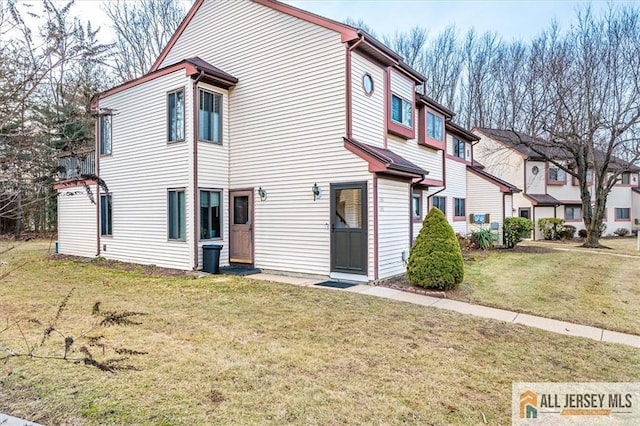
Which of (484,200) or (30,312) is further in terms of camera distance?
(484,200)

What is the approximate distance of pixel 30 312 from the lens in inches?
252

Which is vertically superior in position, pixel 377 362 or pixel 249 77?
pixel 249 77

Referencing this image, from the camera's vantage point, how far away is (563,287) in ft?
30.7

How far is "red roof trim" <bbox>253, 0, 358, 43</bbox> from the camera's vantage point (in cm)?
922

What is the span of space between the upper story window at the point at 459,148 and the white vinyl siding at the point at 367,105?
8.73 metres

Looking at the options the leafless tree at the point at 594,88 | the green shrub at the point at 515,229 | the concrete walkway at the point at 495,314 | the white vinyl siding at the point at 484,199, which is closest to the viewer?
the concrete walkway at the point at 495,314

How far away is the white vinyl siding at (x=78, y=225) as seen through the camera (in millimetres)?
13962

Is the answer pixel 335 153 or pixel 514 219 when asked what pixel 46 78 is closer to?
pixel 335 153

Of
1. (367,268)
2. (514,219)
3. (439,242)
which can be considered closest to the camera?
(439,242)

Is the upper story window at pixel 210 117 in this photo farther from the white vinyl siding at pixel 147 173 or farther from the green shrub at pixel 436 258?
the green shrub at pixel 436 258

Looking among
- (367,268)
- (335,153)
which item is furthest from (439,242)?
(335,153)

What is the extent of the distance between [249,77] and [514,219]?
13.7 meters

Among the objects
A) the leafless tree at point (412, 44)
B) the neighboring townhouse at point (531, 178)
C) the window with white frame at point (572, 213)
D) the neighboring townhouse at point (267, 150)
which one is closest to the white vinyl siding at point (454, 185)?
the neighboring townhouse at point (267, 150)

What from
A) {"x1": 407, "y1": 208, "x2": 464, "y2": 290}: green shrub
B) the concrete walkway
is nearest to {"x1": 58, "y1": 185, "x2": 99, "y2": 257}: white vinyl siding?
the concrete walkway
